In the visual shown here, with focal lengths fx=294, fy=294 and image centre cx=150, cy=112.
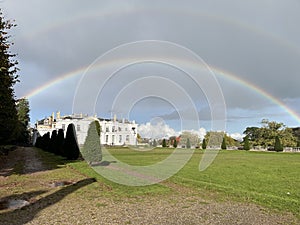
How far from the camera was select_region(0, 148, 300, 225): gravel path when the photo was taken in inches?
267

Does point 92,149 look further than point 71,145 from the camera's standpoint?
No

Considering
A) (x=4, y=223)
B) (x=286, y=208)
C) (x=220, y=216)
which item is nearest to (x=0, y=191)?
(x=4, y=223)

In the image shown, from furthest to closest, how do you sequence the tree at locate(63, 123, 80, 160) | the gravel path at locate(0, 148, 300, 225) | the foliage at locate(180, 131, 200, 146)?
the foliage at locate(180, 131, 200, 146), the tree at locate(63, 123, 80, 160), the gravel path at locate(0, 148, 300, 225)

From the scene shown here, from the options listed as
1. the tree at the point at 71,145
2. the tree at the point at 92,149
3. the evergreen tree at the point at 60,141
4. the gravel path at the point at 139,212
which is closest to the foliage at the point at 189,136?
the tree at the point at 71,145

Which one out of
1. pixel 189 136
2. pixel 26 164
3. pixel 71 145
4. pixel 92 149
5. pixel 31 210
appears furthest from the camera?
pixel 189 136

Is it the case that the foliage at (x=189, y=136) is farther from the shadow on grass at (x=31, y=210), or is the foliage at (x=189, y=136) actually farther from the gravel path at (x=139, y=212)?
the gravel path at (x=139, y=212)

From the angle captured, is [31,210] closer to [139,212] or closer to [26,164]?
[139,212]

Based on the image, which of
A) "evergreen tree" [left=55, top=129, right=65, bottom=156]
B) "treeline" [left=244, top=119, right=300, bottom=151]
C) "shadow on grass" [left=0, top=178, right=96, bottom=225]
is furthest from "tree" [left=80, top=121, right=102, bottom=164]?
"treeline" [left=244, top=119, right=300, bottom=151]

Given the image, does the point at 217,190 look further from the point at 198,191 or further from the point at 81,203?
the point at 81,203

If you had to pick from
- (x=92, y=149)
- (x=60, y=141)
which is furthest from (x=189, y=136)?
(x=92, y=149)

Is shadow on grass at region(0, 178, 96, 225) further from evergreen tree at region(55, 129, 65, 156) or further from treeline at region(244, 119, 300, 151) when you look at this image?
treeline at region(244, 119, 300, 151)

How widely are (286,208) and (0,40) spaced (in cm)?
1346

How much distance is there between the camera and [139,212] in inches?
297

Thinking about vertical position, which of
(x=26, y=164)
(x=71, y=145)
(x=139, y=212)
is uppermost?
(x=71, y=145)
